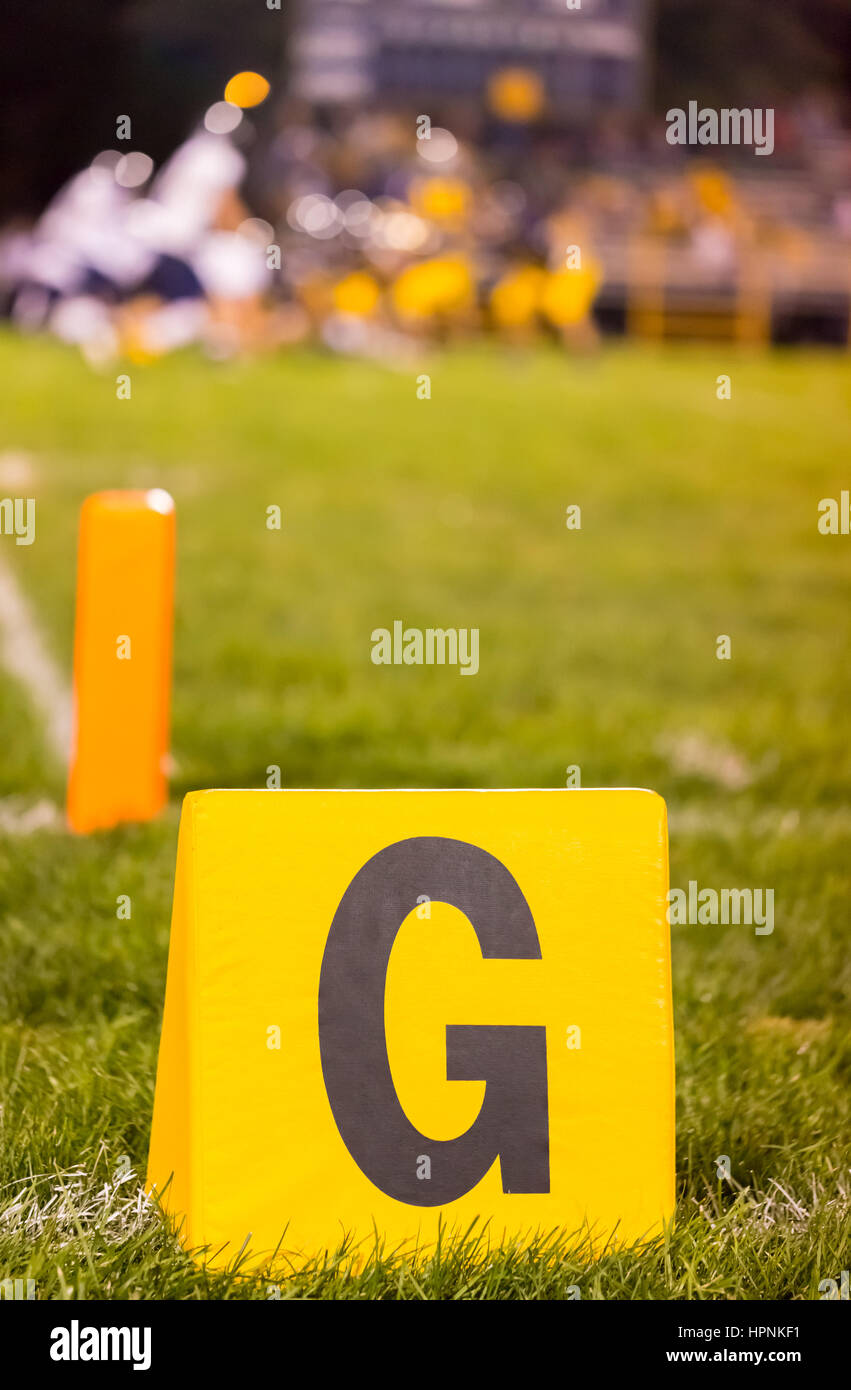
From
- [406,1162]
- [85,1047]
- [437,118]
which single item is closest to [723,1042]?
[406,1162]

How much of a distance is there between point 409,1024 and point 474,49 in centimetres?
1782

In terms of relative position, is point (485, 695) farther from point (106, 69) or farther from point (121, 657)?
point (106, 69)

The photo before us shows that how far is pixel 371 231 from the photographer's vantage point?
15617 mm

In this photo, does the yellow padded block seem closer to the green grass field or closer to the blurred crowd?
the green grass field

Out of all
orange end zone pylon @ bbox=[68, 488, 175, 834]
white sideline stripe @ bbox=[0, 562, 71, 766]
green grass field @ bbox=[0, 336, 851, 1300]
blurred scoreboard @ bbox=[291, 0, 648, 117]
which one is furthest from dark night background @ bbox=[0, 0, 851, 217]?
orange end zone pylon @ bbox=[68, 488, 175, 834]

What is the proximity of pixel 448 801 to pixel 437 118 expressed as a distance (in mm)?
17206

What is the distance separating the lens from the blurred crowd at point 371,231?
1409cm

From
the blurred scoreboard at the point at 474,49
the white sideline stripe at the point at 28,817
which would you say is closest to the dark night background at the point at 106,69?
the blurred scoreboard at the point at 474,49

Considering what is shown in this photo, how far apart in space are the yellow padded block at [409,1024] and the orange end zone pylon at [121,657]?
5.22 feet

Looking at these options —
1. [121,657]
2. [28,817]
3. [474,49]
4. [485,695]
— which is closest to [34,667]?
[485,695]

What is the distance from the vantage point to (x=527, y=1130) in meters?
1.93

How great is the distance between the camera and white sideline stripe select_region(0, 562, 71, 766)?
4.78 m
